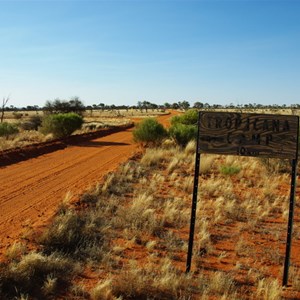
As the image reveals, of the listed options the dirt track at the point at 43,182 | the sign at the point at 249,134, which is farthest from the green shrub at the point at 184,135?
the sign at the point at 249,134

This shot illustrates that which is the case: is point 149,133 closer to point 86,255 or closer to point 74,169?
point 74,169

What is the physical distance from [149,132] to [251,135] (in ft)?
61.6

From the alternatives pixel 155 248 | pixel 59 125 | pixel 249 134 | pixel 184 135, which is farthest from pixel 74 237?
pixel 59 125

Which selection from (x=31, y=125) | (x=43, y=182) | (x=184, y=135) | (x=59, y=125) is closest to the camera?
(x=43, y=182)

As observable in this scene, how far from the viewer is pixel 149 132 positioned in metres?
25.4

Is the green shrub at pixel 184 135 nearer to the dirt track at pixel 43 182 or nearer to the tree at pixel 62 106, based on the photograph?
the dirt track at pixel 43 182

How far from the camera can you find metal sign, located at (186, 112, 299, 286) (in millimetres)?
6602

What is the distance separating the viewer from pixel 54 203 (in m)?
10.4

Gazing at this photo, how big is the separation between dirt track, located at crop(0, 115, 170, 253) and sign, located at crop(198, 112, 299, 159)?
4.01 m

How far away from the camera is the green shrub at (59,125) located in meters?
30.4

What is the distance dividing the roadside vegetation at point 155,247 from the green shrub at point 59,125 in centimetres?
1804

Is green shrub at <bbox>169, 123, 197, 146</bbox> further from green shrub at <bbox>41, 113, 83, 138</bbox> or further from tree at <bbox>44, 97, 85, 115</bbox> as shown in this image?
tree at <bbox>44, 97, 85, 115</bbox>

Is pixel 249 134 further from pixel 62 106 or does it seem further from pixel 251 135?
pixel 62 106

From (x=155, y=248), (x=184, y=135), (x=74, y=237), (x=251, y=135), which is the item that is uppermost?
(x=251, y=135)
